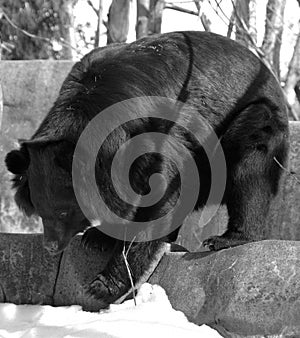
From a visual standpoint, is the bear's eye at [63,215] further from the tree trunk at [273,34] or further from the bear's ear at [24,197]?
the tree trunk at [273,34]

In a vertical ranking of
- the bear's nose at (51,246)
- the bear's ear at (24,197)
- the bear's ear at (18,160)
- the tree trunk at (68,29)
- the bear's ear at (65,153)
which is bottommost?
the tree trunk at (68,29)

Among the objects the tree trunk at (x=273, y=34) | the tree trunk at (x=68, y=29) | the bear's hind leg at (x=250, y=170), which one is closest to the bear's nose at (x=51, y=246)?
the bear's hind leg at (x=250, y=170)

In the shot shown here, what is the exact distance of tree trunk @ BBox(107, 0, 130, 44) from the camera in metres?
11.3

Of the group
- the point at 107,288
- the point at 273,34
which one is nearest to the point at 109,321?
the point at 107,288

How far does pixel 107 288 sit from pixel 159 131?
3.69 ft

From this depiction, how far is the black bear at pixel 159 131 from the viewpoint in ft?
15.4

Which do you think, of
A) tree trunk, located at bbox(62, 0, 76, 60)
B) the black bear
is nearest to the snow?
the black bear

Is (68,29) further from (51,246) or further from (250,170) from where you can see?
(51,246)

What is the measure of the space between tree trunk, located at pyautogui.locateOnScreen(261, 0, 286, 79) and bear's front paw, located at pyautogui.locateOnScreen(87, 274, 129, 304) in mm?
6842

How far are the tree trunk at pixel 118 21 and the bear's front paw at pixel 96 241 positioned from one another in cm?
672

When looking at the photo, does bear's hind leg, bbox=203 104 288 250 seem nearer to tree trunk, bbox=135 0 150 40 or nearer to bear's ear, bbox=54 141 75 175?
bear's ear, bbox=54 141 75 175

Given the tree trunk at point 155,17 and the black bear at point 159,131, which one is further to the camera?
the tree trunk at point 155,17

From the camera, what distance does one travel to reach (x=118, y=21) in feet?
37.5

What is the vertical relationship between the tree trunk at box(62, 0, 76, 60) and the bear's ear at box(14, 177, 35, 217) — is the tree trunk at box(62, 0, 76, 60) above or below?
below
